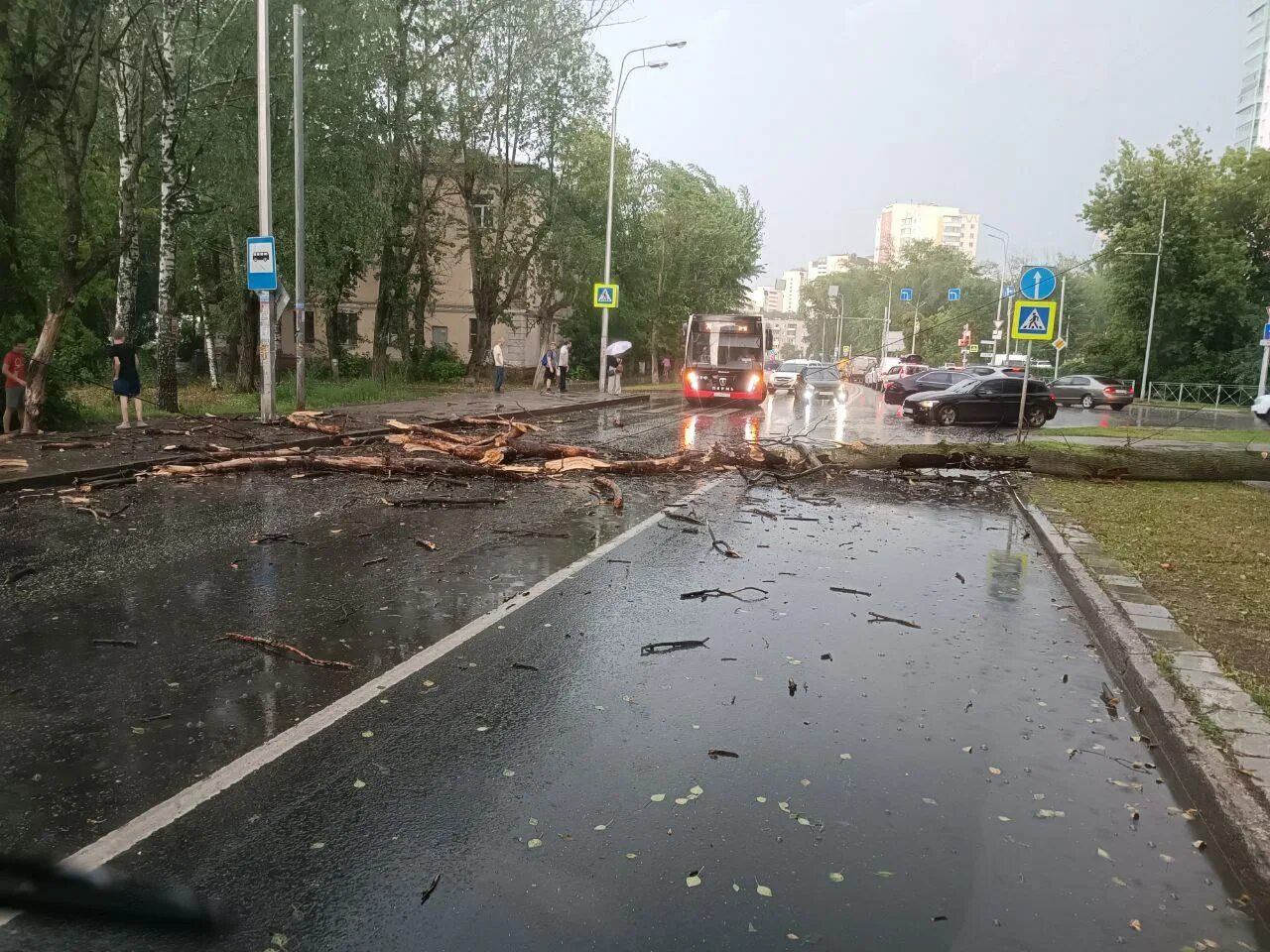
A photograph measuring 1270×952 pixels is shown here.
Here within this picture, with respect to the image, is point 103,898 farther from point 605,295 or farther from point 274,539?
point 605,295

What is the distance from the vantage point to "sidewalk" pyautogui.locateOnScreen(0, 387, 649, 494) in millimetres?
11875

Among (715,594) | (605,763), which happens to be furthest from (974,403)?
(605,763)

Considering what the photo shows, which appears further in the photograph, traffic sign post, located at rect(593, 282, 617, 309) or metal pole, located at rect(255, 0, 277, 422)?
traffic sign post, located at rect(593, 282, 617, 309)

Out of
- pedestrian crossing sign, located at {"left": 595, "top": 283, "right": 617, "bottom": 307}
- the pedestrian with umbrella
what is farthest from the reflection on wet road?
the pedestrian with umbrella

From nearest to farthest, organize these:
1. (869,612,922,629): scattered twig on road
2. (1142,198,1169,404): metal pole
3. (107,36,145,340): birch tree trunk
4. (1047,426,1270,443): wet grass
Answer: (869,612,922,629): scattered twig on road < (107,36,145,340): birch tree trunk < (1047,426,1270,443): wet grass < (1142,198,1169,404): metal pole

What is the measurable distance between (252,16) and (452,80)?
9.18m

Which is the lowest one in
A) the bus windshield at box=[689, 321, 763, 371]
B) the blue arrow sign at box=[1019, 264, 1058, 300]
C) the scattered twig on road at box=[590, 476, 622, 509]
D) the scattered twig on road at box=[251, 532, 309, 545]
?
the scattered twig on road at box=[251, 532, 309, 545]

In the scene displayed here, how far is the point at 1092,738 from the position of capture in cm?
455

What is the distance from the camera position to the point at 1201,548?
9.08 m

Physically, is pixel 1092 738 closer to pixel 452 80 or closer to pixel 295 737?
pixel 295 737

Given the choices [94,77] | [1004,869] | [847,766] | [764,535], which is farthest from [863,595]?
[94,77]

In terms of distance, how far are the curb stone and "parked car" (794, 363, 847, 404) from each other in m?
37.4

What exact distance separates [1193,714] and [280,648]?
4896 millimetres

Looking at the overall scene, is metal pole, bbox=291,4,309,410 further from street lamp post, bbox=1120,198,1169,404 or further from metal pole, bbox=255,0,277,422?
street lamp post, bbox=1120,198,1169,404
